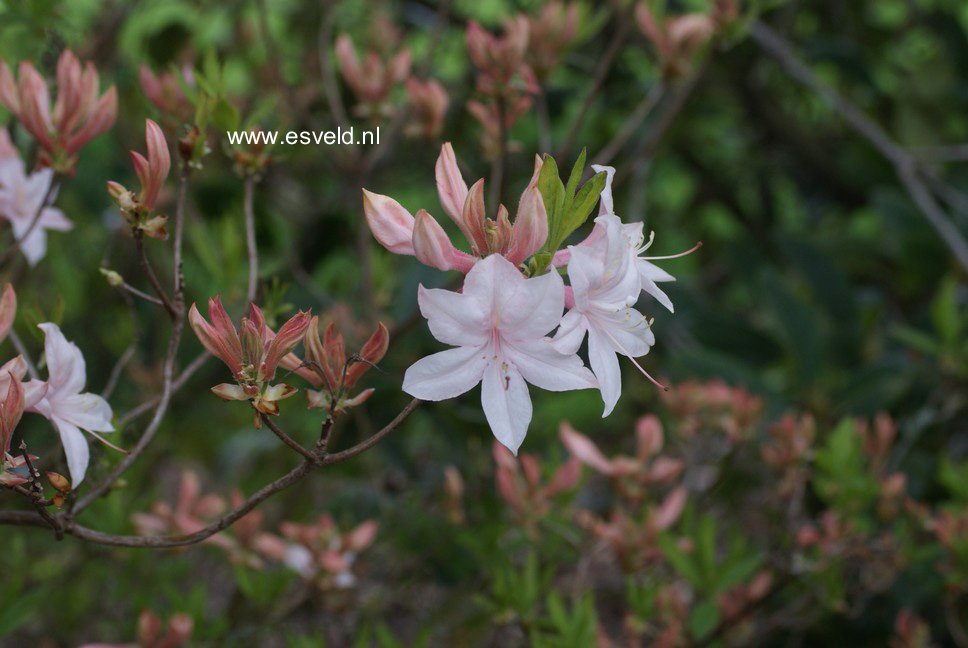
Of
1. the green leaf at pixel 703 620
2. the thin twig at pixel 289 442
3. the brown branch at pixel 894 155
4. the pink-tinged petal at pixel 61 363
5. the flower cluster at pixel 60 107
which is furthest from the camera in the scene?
the brown branch at pixel 894 155

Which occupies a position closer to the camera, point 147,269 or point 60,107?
point 147,269

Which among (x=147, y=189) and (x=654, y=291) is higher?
(x=147, y=189)

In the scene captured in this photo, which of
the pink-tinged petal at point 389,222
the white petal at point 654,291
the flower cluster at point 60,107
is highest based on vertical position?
the flower cluster at point 60,107

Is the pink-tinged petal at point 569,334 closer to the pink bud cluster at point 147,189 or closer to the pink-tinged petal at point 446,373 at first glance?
the pink-tinged petal at point 446,373

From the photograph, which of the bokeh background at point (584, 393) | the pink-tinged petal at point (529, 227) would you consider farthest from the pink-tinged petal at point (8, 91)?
the pink-tinged petal at point (529, 227)

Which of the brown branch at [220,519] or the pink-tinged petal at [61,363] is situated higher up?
the pink-tinged petal at [61,363]

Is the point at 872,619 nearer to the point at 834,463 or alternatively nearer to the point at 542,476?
the point at 834,463

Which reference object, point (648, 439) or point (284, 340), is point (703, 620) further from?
point (284, 340)

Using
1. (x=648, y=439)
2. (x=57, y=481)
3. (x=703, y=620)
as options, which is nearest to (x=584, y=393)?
(x=648, y=439)
